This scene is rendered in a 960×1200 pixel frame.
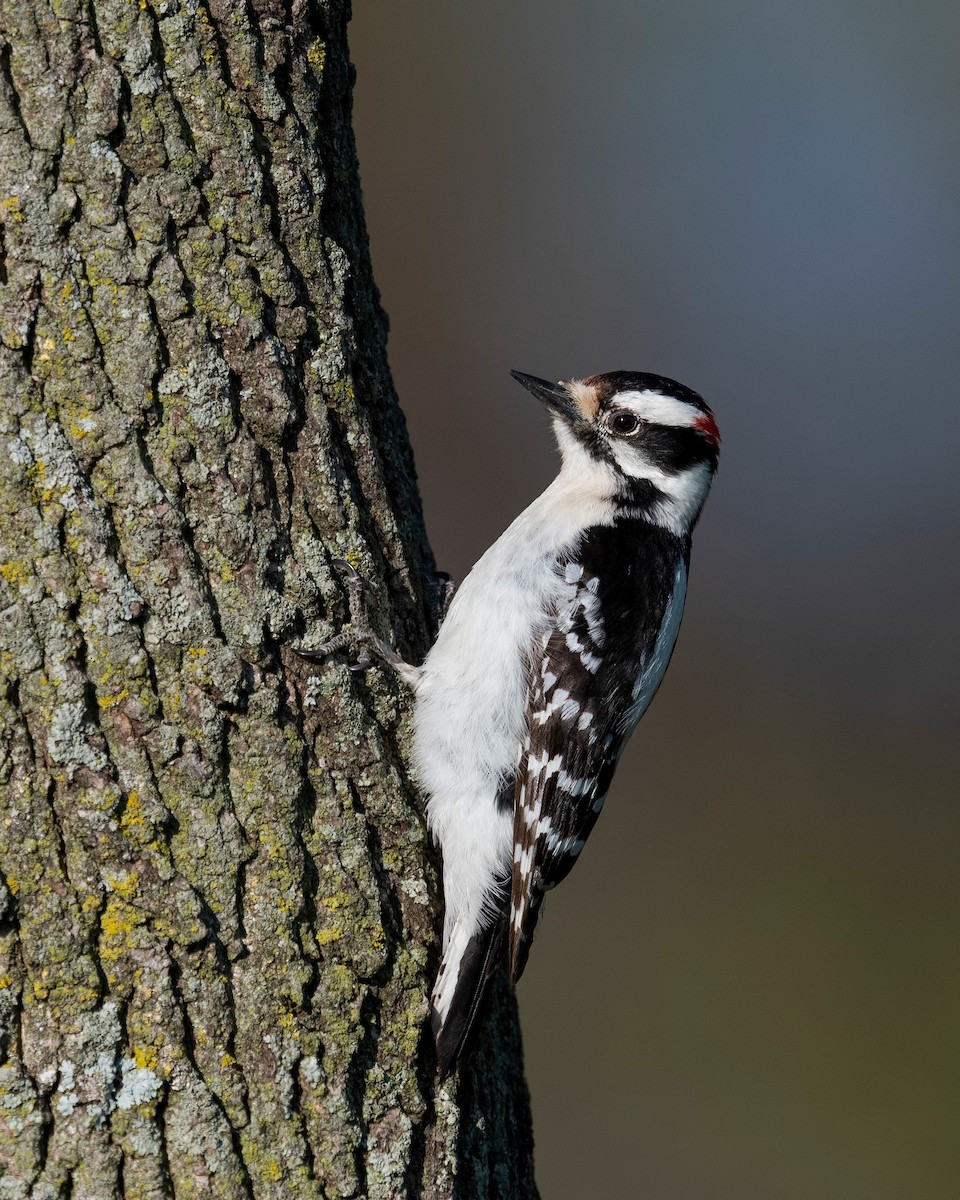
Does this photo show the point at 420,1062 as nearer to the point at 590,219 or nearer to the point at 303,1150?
the point at 303,1150

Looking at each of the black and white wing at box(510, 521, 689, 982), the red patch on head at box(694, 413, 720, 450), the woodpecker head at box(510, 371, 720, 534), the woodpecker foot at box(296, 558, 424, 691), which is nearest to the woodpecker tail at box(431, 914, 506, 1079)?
the black and white wing at box(510, 521, 689, 982)

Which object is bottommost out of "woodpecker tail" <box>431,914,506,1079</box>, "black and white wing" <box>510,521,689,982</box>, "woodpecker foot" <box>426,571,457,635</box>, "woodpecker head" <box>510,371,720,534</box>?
"woodpecker tail" <box>431,914,506,1079</box>

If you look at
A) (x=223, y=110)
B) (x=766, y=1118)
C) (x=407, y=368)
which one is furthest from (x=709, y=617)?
(x=223, y=110)

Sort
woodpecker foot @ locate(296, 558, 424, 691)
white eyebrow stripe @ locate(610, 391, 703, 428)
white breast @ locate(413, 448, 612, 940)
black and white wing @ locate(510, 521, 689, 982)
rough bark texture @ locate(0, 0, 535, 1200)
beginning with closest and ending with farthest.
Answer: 1. rough bark texture @ locate(0, 0, 535, 1200)
2. woodpecker foot @ locate(296, 558, 424, 691)
3. white breast @ locate(413, 448, 612, 940)
4. black and white wing @ locate(510, 521, 689, 982)
5. white eyebrow stripe @ locate(610, 391, 703, 428)

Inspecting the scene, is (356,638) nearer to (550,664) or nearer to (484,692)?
(484,692)

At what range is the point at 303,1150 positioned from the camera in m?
2.17

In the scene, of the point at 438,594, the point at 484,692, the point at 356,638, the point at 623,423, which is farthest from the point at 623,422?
the point at 356,638

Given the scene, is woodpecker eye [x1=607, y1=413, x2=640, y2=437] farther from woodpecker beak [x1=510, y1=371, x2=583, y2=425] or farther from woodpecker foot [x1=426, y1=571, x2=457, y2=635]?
woodpecker foot [x1=426, y1=571, x2=457, y2=635]

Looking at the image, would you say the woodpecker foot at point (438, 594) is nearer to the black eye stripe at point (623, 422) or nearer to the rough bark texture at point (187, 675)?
the rough bark texture at point (187, 675)

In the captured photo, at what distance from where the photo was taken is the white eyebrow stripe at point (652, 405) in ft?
12.9

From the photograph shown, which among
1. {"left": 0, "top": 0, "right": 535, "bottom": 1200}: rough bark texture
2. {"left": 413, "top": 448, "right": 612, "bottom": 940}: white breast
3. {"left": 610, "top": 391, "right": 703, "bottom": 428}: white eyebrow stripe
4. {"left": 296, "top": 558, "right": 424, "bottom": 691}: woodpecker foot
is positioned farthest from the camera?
{"left": 610, "top": 391, "right": 703, "bottom": 428}: white eyebrow stripe

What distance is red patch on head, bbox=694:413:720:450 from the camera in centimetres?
404

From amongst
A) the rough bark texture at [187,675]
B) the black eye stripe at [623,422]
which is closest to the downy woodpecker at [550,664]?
the black eye stripe at [623,422]

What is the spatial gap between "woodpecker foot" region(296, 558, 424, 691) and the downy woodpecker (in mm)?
19
